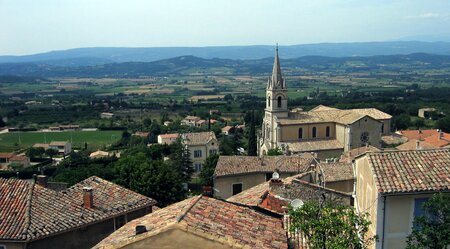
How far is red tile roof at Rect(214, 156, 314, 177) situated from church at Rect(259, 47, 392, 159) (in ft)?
54.9

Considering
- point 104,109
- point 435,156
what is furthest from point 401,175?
point 104,109

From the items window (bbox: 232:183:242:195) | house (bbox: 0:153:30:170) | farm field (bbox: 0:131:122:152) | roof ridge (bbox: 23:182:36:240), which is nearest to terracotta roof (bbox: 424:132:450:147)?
window (bbox: 232:183:242:195)

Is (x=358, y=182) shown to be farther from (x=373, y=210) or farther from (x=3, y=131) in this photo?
(x=3, y=131)

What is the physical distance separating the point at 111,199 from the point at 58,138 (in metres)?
83.5

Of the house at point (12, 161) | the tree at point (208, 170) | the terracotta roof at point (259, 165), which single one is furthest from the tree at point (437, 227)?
the house at point (12, 161)

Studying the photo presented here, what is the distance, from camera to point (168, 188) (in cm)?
3397

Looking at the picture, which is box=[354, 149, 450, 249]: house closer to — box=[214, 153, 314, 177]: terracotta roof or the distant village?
the distant village

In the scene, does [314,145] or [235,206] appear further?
[314,145]

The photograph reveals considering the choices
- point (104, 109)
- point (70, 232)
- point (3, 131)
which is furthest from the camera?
point (104, 109)

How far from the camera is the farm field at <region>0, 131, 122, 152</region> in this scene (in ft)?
296

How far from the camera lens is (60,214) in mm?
17031

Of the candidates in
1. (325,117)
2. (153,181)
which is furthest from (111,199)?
(325,117)

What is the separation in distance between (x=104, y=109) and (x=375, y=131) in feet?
362

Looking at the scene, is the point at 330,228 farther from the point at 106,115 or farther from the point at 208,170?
the point at 106,115
